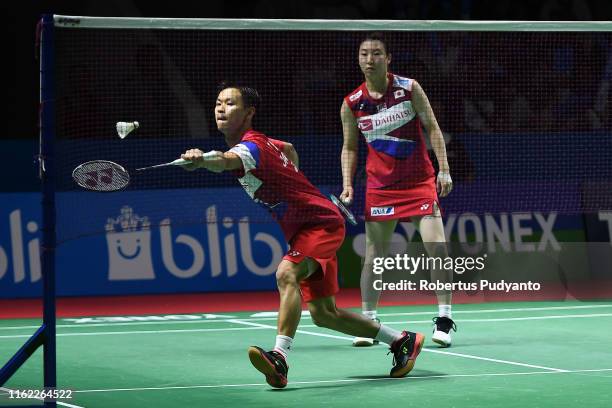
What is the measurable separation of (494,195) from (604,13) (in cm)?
633

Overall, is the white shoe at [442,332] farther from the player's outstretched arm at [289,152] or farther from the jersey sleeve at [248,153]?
the jersey sleeve at [248,153]

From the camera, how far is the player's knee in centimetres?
796

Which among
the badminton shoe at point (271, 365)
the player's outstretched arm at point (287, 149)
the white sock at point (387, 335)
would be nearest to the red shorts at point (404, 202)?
the player's outstretched arm at point (287, 149)

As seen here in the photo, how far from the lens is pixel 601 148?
14.1 m

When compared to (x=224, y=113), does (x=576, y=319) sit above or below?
below

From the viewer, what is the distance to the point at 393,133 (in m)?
10.3

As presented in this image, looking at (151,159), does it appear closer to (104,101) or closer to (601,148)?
(104,101)

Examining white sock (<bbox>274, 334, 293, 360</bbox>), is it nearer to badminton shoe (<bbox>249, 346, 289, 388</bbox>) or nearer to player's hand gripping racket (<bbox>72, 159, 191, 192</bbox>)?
badminton shoe (<bbox>249, 346, 289, 388</bbox>)

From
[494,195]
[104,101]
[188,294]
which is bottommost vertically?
[188,294]

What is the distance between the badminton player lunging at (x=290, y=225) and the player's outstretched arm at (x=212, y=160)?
0.64ft

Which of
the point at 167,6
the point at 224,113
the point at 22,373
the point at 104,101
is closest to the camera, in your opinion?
the point at 224,113

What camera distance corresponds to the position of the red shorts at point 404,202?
404 inches

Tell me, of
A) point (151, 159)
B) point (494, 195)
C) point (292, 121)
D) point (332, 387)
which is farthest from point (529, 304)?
point (332, 387)

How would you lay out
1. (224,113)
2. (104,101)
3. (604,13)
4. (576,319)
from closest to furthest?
1. (224,113)
2. (576,319)
3. (104,101)
4. (604,13)
